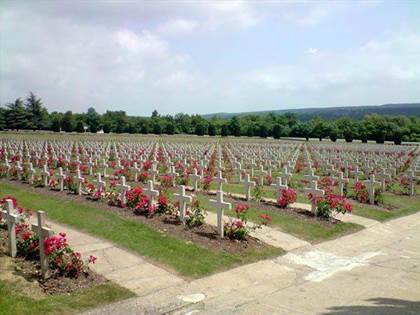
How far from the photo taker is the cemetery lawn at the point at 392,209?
12.2 m

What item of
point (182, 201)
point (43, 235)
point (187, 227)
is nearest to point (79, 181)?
point (182, 201)

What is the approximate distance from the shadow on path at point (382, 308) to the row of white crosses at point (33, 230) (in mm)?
4010

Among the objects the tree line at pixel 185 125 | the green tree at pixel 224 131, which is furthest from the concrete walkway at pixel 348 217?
the green tree at pixel 224 131

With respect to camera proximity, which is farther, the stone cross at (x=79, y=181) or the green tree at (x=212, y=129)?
the green tree at (x=212, y=129)

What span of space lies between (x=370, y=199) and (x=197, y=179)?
5552 mm

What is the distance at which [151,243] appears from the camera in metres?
8.37

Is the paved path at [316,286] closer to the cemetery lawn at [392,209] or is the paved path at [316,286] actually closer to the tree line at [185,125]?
the cemetery lawn at [392,209]

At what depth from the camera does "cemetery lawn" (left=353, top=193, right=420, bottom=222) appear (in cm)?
1220

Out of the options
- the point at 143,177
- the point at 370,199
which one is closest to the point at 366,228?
the point at 370,199

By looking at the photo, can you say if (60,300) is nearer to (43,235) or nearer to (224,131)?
(43,235)

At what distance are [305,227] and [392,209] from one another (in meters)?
4.45

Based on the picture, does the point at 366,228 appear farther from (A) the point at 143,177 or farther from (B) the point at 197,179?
(A) the point at 143,177

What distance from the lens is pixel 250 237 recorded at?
29.7 ft

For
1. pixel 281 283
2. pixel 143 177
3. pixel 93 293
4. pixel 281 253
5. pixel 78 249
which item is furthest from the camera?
pixel 143 177
